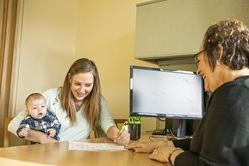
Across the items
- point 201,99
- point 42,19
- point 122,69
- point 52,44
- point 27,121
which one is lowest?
point 27,121

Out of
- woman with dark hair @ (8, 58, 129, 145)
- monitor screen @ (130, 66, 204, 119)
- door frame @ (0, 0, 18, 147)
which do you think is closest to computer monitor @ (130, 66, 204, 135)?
monitor screen @ (130, 66, 204, 119)

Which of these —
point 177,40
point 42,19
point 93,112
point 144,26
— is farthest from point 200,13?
point 42,19

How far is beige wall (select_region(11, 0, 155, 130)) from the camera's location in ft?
9.18

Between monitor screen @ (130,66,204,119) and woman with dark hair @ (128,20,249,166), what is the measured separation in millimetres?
644

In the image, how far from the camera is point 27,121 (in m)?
1.85

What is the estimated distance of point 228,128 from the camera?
831mm

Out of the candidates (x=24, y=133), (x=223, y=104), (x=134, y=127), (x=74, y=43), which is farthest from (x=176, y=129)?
(x=74, y=43)

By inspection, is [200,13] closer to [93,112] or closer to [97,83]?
[97,83]

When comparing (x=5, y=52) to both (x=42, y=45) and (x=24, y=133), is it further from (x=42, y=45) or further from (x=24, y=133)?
(x=24, y=133)

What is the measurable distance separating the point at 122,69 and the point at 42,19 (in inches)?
34.5

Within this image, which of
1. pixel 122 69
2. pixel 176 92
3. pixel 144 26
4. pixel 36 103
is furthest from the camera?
pixel 122 69

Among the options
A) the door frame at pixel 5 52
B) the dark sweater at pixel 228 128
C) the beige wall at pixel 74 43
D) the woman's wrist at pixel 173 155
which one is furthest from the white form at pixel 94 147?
the door frame at pixel 5 52

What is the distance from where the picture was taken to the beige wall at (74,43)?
280cm

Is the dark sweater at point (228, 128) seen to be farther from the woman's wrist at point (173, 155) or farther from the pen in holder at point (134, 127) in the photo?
the pen in holder at point (134, 127)
